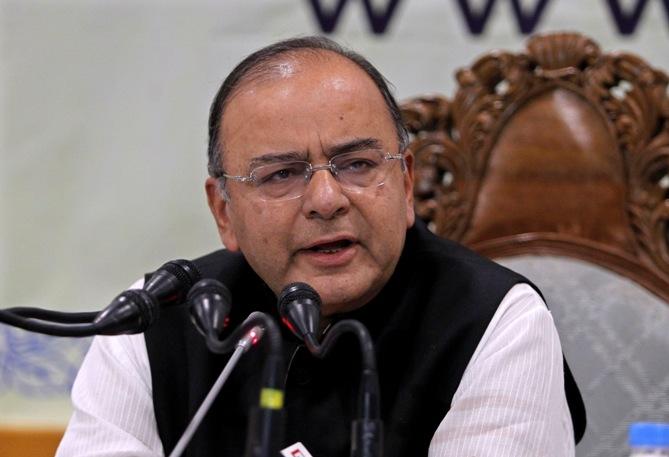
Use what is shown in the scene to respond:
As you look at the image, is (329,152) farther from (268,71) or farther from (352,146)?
(268,71)

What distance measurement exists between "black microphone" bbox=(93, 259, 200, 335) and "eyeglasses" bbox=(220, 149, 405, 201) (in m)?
0.45

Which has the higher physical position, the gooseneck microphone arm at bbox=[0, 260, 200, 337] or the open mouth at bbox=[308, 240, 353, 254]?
the gooseneck microphone arm at bbox=[0, 260, 200, 337]

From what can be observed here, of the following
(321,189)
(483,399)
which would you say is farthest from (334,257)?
(483,399)

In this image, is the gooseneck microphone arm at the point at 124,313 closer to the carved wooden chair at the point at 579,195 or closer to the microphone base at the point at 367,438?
the microphone base at the point at 367,438

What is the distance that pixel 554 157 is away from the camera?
2326 millimetres

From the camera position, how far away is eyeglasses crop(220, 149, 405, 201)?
193 centimetres

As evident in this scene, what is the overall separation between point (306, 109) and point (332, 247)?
25 centimetres

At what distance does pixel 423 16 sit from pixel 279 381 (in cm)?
204

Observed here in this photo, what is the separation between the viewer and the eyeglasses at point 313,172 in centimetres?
193

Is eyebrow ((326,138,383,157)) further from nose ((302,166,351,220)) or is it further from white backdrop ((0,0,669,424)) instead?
white backdrop ((0,0,669,424))

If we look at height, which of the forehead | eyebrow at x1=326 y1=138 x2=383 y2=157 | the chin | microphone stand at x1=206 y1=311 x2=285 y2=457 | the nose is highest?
the forehead

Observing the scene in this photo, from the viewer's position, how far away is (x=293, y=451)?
1.76 metres

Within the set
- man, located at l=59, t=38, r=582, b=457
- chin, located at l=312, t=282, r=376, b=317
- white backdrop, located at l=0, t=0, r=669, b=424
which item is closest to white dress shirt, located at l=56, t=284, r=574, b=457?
man, located at l=59, t=38, r=582, b=457

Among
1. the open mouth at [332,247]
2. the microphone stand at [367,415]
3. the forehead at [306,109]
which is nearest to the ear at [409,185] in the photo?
the forehead at [306,109]
